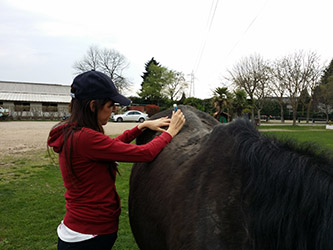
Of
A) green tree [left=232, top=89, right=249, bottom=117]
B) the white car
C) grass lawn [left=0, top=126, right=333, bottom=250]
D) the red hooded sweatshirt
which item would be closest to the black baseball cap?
the red hooded sweatshirt

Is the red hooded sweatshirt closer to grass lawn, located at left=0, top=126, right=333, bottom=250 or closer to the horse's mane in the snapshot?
the horse's mane

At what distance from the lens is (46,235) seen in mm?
3859

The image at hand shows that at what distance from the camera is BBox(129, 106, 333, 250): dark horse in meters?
1.00

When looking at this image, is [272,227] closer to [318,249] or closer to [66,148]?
[318,249]

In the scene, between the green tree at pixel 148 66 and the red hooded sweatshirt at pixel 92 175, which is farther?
the green tree at pixel 148 66

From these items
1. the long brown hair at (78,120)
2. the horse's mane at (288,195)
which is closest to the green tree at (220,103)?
the long brown hair at (78,120)

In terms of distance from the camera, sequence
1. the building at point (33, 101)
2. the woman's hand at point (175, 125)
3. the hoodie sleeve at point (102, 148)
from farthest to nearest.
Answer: the building at point (33, 101)
the woman's hand at point (175, 125)
the hoodie sleeve at point (102, 148)

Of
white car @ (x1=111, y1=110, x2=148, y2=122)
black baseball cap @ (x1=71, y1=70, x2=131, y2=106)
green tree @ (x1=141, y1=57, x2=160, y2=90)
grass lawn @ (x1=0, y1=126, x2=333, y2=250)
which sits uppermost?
green tree @ (x1=141, y1=57, x2=160, y2=90)

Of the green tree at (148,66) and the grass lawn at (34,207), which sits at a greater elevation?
the green tree at (148,66)

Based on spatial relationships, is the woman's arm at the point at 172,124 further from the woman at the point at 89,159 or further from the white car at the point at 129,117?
the white car at the point at 129,117

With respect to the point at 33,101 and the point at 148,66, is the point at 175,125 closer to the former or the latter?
the point at 33,101

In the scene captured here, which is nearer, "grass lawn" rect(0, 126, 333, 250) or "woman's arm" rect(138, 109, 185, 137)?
"woman's arm" rect(138, 109, 185, 137)

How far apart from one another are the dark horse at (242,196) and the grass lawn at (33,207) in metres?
2.36

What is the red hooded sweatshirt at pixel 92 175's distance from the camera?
161cm
